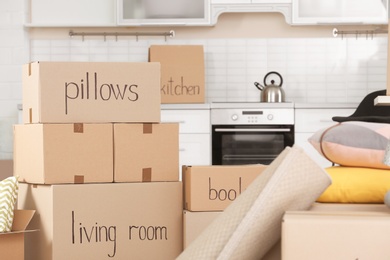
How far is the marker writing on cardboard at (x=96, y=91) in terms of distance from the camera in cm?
281

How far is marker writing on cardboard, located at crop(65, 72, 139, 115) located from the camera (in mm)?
2811

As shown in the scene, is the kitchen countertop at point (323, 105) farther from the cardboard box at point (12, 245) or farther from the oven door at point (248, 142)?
the cardboard box at point (12, 245)

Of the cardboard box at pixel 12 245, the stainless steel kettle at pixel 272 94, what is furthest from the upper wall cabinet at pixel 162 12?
the cardboard box at pixel 12 245

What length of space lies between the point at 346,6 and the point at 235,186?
9.91 feet

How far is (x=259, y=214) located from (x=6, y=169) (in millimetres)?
4286

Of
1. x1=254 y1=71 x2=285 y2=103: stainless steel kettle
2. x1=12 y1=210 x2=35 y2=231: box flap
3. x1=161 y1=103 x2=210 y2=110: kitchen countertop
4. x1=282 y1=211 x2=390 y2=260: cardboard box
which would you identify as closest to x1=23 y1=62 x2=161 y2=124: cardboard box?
x1=12 y1=210 x2=35 y2=231: box flap

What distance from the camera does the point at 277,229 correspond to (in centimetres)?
128

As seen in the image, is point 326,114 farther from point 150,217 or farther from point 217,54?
point 150,217

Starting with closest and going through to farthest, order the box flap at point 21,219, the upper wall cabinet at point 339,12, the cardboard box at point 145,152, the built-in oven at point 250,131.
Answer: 1. the box flap at point 21,219
2. the cardboard box at point 145,152
3. the built-in oven at point 250,131
4. the upper wall cabinet at point 339,12

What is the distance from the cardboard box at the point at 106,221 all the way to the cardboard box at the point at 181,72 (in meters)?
2.43

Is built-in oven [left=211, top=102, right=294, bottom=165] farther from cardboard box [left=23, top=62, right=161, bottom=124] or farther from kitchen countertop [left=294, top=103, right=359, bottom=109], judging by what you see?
cardboard box [left=23, top=62, right=161, bottom=124]

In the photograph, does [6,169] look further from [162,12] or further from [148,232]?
[148,232]

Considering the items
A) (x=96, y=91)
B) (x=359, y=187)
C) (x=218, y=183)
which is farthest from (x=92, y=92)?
(x=359, y=187)

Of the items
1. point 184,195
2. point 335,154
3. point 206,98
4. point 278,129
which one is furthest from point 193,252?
point 206,98
